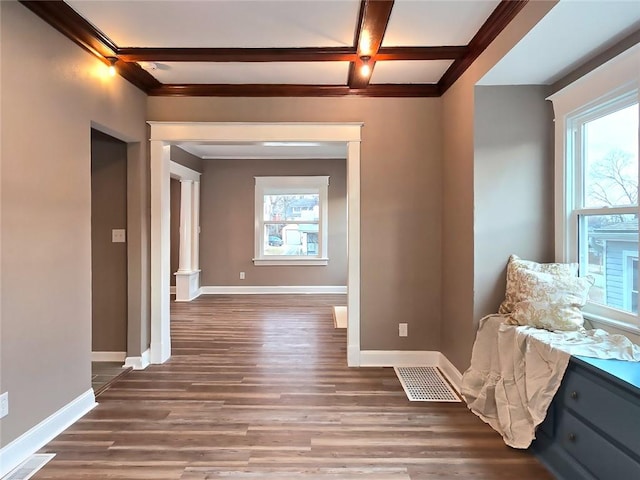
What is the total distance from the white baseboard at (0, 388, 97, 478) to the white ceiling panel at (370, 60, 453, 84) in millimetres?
3149

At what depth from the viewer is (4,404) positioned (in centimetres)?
192

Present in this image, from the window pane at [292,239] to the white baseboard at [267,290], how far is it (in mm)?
638

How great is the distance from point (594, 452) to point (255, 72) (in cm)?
316

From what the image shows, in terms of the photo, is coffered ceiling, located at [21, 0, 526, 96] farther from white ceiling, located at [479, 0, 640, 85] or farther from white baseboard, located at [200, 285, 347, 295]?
white baseboard, located at [200, 285, 347, 295]

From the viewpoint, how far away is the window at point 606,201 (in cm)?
212

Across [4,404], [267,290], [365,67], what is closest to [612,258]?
[365,67]

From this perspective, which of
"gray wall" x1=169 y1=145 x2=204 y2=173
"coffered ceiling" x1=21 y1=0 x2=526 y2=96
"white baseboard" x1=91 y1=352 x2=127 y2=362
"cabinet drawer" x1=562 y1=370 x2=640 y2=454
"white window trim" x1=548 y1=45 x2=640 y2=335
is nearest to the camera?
"cabinet drawer" x1=562 y1=370 x2=640 y2=454

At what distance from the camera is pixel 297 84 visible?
10.8 feet

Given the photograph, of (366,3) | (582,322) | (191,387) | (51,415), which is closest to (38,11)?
(366,3)

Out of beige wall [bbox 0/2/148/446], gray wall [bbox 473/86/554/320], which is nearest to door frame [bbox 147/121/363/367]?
beige wall [bbox 0/2/148/446]

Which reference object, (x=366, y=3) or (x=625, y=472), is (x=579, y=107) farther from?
(x=625, y=472)

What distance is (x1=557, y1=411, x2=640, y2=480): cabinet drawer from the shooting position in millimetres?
1523

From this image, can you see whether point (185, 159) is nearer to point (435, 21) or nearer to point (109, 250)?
point (109, 250)

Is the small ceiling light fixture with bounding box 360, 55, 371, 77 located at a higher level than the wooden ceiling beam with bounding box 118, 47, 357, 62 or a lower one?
lower
